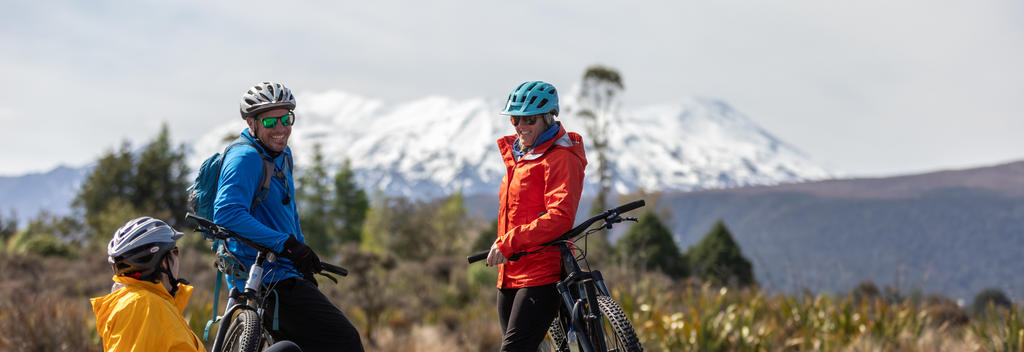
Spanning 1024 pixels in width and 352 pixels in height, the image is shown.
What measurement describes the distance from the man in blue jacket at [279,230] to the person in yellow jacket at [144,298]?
1.68 ft

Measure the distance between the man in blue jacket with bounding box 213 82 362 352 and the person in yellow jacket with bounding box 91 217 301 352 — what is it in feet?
1.68

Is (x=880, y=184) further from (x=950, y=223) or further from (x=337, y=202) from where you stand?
(x=337, y=202)

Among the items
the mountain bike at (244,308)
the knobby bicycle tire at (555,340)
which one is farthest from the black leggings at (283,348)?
the knobby bicycle tire at (555,340)

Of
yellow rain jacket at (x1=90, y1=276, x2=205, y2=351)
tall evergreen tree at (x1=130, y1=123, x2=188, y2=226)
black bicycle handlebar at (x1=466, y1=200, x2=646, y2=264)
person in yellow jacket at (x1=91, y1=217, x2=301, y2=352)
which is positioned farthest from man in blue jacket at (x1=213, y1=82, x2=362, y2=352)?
tall evergreen tree at (x1=130, y1=123, x2=188, y2=226)

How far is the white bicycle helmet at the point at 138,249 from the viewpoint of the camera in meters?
2.81

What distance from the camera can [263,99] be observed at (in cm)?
358

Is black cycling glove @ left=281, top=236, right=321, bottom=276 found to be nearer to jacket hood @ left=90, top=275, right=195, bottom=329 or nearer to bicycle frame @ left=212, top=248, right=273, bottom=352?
bicycle frame @ left=212, top=248, right=273, bottom=352

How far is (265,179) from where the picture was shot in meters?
3.53

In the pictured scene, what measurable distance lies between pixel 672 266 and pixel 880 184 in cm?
19035

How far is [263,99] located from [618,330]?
78.0 inches

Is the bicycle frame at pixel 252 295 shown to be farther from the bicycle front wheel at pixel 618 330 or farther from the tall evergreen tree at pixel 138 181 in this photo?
the tall evergreen tree at pixel 138 181

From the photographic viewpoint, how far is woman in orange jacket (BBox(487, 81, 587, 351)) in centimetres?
343

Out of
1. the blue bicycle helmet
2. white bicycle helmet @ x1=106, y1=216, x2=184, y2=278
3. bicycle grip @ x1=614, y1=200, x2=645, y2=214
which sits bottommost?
white bicycle helmet @ x1=106, y1=216, x2=184, y2=278

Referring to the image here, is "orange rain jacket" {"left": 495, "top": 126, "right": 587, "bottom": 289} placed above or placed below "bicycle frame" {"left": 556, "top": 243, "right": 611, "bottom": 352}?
above
